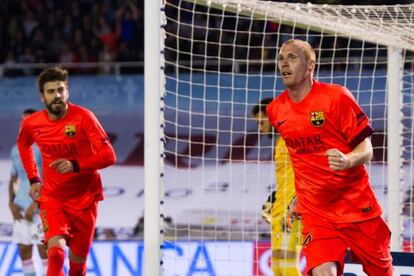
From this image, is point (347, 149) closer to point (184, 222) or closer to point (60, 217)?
point (60, 217)

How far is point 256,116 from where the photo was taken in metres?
9.62

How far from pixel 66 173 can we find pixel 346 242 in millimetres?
2489

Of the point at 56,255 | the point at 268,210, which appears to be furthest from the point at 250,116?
the point at 56,255

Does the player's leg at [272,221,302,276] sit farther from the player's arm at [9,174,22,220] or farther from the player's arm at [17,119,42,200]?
the player's arm at [9,174,22,220]

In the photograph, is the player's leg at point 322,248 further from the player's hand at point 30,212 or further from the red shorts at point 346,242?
the player's hand at point 30,212

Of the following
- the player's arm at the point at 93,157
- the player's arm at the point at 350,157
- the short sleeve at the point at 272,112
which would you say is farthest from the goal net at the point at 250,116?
the player's arm at the point at 350,157

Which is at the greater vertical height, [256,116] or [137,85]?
[256,116]

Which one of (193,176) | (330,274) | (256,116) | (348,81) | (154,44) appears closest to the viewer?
(330,274)

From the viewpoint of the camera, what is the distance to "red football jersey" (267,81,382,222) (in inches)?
282

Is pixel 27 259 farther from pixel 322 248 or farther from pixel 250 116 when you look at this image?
pixel 322 248

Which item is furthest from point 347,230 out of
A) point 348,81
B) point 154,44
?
point 348,81

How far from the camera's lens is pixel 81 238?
363 inches

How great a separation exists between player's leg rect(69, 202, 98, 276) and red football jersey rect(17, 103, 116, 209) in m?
0.08

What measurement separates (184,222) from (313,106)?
7433 millimetres
